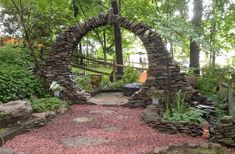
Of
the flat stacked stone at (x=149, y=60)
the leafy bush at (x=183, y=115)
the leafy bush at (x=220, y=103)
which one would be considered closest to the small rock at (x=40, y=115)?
the flat stacked stone at (x=149, y=60)

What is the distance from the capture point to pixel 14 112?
5973 mm

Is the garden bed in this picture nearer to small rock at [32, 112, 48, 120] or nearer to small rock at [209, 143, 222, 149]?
small rock at [209, 143, 222, 149]

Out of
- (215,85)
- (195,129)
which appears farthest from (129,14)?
(195,129)

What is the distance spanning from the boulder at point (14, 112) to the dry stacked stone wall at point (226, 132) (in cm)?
407

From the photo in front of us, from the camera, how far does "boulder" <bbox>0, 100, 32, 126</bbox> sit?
19.4 ft

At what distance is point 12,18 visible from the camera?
11.1 m

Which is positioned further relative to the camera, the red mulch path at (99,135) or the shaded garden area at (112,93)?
the shaded garden area at (112,93)

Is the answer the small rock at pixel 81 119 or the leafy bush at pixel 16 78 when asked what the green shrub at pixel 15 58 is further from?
the small rock at pixel 81 119

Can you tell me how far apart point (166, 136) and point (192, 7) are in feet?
20.6

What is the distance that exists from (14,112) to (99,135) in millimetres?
1862

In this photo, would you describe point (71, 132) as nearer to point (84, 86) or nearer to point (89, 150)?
point (89, 150)

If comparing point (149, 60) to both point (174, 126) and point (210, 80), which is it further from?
point (174, 126)

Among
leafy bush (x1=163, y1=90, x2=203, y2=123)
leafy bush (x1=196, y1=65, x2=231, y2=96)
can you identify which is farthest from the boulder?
leafy bush (x1=196, y1=65, x2=231, y2=96)

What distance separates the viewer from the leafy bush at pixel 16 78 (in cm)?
746
